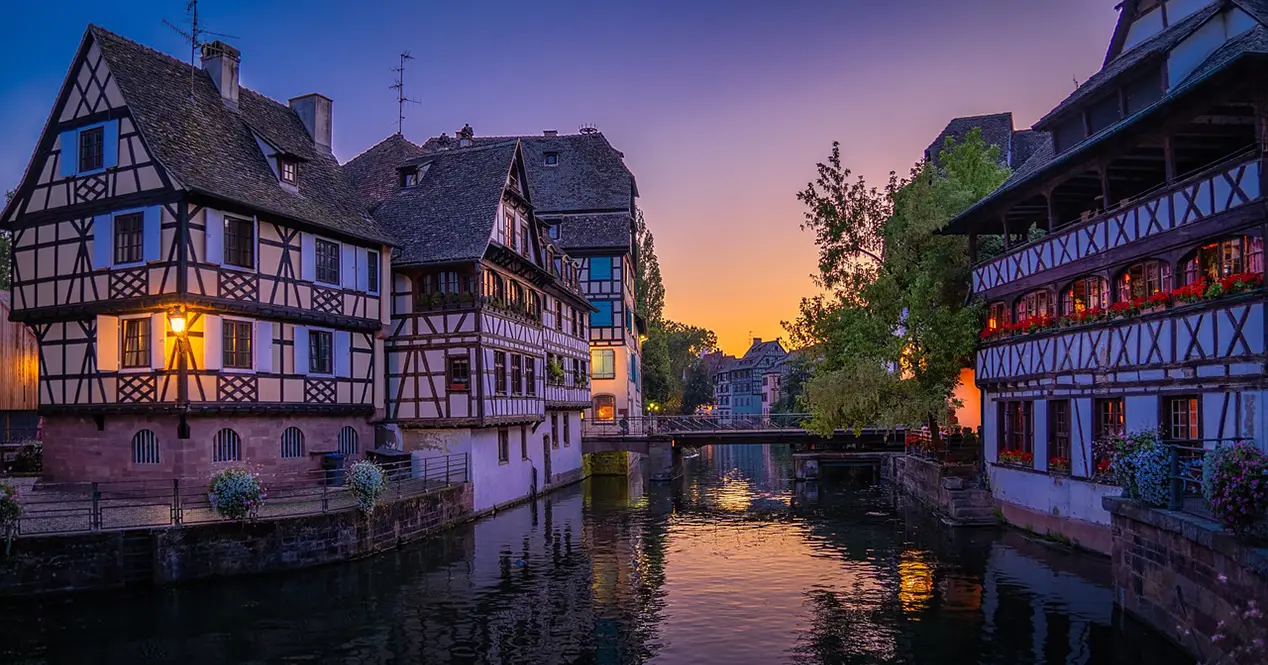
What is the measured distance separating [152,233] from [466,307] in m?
10.1

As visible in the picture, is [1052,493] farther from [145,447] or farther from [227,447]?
[145,447]

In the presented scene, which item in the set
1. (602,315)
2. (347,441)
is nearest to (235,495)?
(347,441)

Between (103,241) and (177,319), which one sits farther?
(103,241)

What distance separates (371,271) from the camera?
31125 mm

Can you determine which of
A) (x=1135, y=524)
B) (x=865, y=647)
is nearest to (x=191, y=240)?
(x=865, y=647)

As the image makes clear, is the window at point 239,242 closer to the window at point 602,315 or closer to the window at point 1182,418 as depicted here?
the window at point 1182,418

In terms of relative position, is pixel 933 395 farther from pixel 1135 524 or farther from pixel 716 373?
pixel 716 373

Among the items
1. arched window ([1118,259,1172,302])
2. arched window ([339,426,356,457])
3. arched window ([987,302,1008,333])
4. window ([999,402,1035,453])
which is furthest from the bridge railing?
arched window ([1118,259,1172,302])

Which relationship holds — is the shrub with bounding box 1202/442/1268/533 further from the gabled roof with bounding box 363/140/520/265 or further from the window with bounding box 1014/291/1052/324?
the gabled roof with bounding box 363/140/520/265

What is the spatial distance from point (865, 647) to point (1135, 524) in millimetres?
5115

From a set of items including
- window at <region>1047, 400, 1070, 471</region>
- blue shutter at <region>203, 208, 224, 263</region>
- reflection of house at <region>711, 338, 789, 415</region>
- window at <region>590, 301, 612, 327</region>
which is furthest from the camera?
reflection of house at <region>711, 338, 789, 415</region>

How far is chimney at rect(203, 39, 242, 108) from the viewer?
3011 centimetres

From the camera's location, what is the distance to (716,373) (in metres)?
175

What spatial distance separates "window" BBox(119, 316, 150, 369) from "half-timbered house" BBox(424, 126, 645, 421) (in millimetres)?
29302
